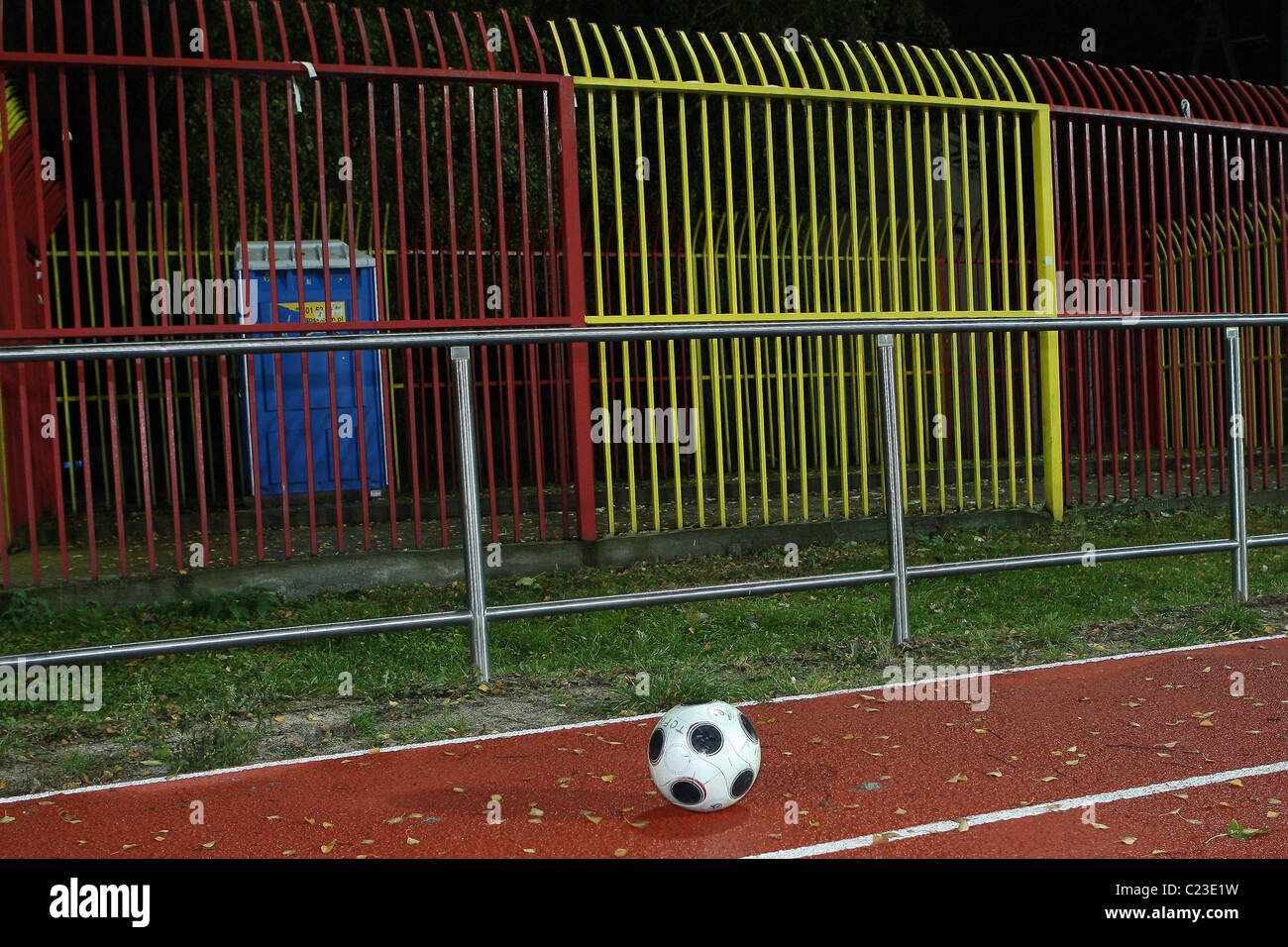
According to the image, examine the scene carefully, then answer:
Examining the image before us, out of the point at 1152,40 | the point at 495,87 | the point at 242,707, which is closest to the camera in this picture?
the point at 242,707

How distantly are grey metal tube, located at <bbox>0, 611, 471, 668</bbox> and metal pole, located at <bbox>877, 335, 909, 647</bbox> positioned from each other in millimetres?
1854

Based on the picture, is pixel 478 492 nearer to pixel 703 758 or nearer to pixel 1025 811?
pixel 703 758

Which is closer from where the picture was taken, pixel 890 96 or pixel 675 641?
pixel 675 641

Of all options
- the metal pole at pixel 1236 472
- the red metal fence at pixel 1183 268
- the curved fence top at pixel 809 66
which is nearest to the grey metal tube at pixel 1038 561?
the metal pole at pixel 1236 472

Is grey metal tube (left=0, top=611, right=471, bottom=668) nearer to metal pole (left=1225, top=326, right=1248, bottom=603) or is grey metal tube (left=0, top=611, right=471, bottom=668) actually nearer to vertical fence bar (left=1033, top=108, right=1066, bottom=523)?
metal pole (left=1225, top=326, right=1248, bottom=603)

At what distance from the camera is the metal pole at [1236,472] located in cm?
629

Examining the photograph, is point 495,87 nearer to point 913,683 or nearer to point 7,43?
point 913,683

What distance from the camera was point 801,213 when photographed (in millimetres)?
15281

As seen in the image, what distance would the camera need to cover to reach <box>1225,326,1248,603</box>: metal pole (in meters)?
6.29

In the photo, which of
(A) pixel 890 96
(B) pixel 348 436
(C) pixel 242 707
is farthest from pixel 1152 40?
(C) pixel 242 707

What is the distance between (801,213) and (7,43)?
8.48 m

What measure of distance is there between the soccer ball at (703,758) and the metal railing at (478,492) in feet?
5.04

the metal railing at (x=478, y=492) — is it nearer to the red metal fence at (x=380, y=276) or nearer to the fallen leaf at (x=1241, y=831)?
the red metal fence at (x=380, y=276)

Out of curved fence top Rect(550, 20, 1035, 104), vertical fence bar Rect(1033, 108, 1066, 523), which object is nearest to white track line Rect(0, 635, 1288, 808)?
vertical fence bar Rect(1033, 108, 1066, 523)
